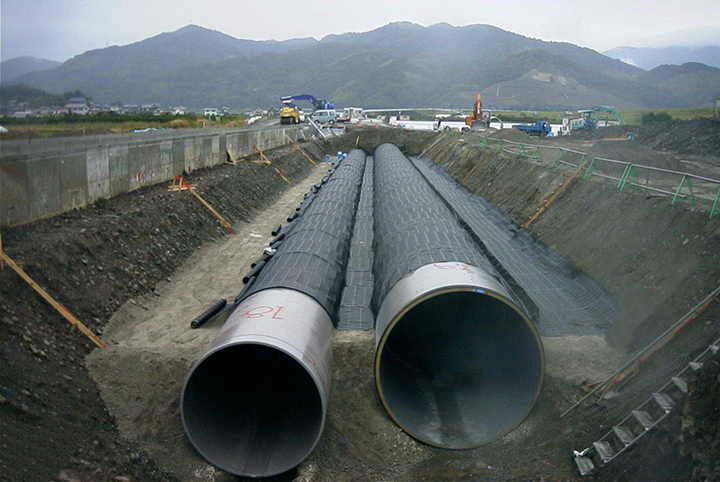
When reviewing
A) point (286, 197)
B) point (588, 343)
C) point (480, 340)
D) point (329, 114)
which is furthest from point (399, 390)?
point (329, 114)

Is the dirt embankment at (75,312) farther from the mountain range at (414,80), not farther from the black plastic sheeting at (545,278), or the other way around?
the mountain range at (414,80)

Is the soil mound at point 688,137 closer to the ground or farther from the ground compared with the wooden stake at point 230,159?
farther from the ground

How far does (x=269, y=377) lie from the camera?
7258 millimetres

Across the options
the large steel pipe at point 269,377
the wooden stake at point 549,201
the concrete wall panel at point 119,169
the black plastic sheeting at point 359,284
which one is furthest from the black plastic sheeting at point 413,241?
the concrete wall panel at point 119,169

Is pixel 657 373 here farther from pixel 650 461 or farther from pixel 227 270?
pixel 227 270

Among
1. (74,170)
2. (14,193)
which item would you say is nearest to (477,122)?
(74,170)

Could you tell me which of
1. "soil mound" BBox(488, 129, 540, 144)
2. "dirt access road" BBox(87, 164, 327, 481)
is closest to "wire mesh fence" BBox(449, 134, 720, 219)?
"dirt access road" BBox(87, 164, 327, 481)

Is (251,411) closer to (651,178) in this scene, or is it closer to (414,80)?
(651,178)

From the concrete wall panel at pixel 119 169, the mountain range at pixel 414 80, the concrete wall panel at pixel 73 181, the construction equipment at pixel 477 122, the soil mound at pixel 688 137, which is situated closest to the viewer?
→ the concrete wall panel at pixel 73 181

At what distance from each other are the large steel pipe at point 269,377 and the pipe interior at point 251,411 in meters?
0.01

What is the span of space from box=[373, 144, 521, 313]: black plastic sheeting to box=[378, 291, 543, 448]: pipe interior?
0.57m

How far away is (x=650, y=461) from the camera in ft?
15.4

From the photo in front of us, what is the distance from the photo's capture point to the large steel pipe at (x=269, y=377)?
5785 mm

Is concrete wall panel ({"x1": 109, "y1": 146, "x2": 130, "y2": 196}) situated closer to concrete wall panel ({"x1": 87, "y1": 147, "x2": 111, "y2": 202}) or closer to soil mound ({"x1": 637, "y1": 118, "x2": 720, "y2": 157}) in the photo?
concrete wall panel ({"x1": 87, "y1": 147, "x2": 111, "y2": 202})
